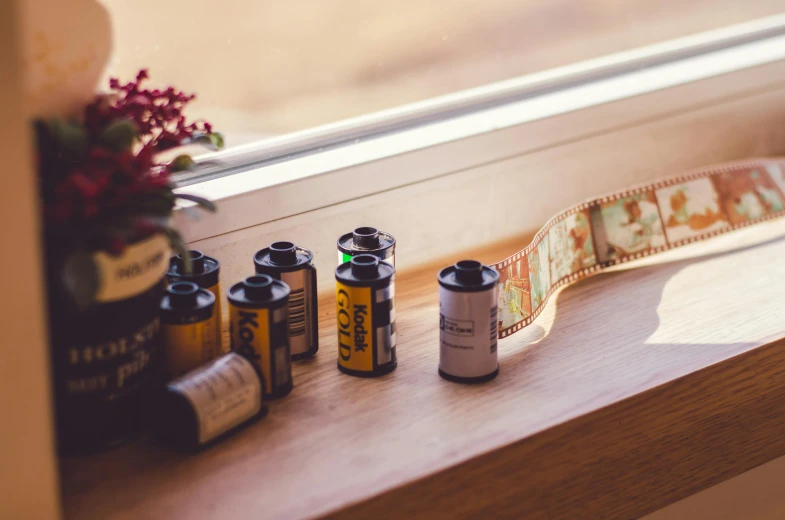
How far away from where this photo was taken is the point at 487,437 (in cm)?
97

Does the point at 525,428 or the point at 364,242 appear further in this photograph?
the point at 364,242

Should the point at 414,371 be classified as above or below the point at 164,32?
below

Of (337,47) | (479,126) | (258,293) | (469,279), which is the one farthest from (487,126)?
(258,293)

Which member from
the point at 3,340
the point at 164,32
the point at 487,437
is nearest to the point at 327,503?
the point at 487,437

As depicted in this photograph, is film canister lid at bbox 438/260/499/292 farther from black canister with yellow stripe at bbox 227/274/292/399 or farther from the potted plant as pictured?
the potted plant

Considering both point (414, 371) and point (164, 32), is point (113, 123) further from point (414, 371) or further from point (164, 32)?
point (414, 371)

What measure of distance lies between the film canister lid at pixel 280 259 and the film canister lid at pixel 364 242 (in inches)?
3.0

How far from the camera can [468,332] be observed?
1.08 meters

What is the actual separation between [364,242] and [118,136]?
1.38ft

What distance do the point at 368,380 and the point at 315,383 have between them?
0.23 ft

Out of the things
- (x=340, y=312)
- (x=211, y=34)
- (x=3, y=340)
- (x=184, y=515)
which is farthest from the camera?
(x=211, y=34)

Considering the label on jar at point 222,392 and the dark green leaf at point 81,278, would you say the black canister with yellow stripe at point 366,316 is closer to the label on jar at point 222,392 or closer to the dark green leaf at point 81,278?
the label on jar at point 222,392

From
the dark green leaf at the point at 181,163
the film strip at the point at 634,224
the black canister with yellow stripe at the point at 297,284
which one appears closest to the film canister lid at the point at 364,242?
the black canister with yellow stripe at the point at 297,284

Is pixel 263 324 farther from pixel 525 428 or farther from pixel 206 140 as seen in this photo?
pixel 525 428
